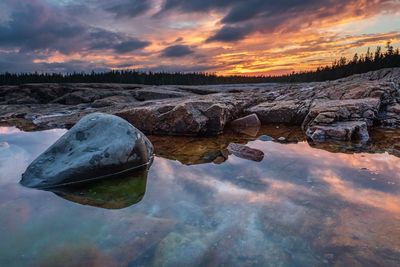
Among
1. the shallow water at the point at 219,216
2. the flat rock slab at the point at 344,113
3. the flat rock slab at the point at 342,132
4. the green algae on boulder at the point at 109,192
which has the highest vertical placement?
the flat rock slab at the point at 344,113

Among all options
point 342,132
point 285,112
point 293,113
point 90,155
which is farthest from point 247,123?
point 90,155

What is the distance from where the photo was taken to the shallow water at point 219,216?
7.66 feet

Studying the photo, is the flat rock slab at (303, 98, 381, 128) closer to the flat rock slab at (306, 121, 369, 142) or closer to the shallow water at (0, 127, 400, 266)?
the flat rock slab at (306, 121, 369, 142)

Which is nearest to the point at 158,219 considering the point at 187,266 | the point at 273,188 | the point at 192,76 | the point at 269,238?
the point at 187,266

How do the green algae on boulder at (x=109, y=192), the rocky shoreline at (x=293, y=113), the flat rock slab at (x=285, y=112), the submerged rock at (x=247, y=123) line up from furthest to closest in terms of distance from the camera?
1. the flat rock slab at (x=285, y=112)
2. the submerged rock at (x=247, y=123)
3. the rocky shoreline at (x=293, y=113)
4. the green algae on boulder at (x=109, y=192)

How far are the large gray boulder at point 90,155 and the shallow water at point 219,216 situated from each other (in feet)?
0.96

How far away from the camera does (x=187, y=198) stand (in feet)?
11.3

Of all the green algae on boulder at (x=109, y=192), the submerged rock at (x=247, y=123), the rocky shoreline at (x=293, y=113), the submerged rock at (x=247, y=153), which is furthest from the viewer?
the submerged rock at (x=247, y=123)

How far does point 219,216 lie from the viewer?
297 centimetres

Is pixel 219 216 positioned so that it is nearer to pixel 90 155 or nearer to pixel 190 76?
pixel 90 155

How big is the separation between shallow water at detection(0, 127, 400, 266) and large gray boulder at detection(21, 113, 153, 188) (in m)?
0.29

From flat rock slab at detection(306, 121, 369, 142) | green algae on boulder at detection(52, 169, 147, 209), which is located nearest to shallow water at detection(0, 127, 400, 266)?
green algae on boulder at detection(52, 169, 147, 209)

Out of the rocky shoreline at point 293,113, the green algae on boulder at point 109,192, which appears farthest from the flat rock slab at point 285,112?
the green algae on boulder at point 109,192

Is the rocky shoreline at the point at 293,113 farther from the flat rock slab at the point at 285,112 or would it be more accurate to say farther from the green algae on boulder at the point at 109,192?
the green algae on boulder at the point at 109,192
